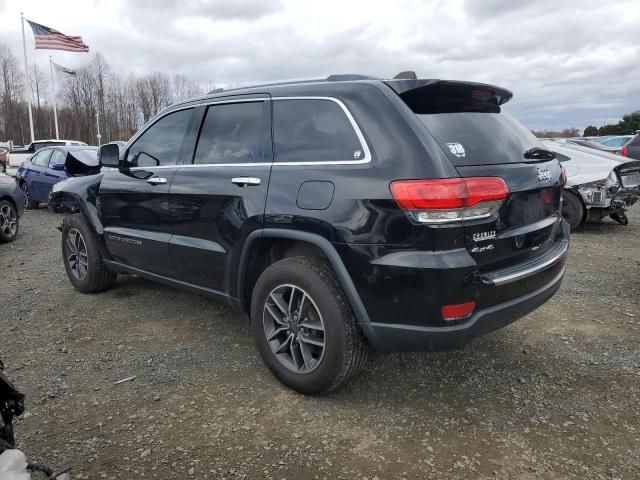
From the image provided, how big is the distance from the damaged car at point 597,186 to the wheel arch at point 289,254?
5922mm

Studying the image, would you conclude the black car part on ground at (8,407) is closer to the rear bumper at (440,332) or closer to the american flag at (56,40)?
the rear bumper at (440,332)

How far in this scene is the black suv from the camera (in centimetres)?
251

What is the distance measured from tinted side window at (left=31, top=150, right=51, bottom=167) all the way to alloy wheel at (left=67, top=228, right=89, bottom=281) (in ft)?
24.0

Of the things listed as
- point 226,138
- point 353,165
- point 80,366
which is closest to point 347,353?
point 353,165

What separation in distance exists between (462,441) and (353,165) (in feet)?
5.13

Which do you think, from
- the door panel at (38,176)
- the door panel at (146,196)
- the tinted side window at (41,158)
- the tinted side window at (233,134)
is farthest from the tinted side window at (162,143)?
the tinted side window at (41,158)

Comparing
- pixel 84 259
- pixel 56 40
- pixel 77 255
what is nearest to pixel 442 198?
pixel 84 259

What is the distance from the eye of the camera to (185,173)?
3715 millimetres

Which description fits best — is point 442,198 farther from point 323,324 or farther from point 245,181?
point 245,181

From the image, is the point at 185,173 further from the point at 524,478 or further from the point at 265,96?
the point at 524,478

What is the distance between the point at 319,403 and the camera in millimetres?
3021

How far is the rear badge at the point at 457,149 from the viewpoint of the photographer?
2631 millimetres

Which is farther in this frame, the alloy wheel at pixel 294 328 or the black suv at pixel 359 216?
the alloy wheel at pixel 294 328

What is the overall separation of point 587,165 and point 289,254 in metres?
6.55
